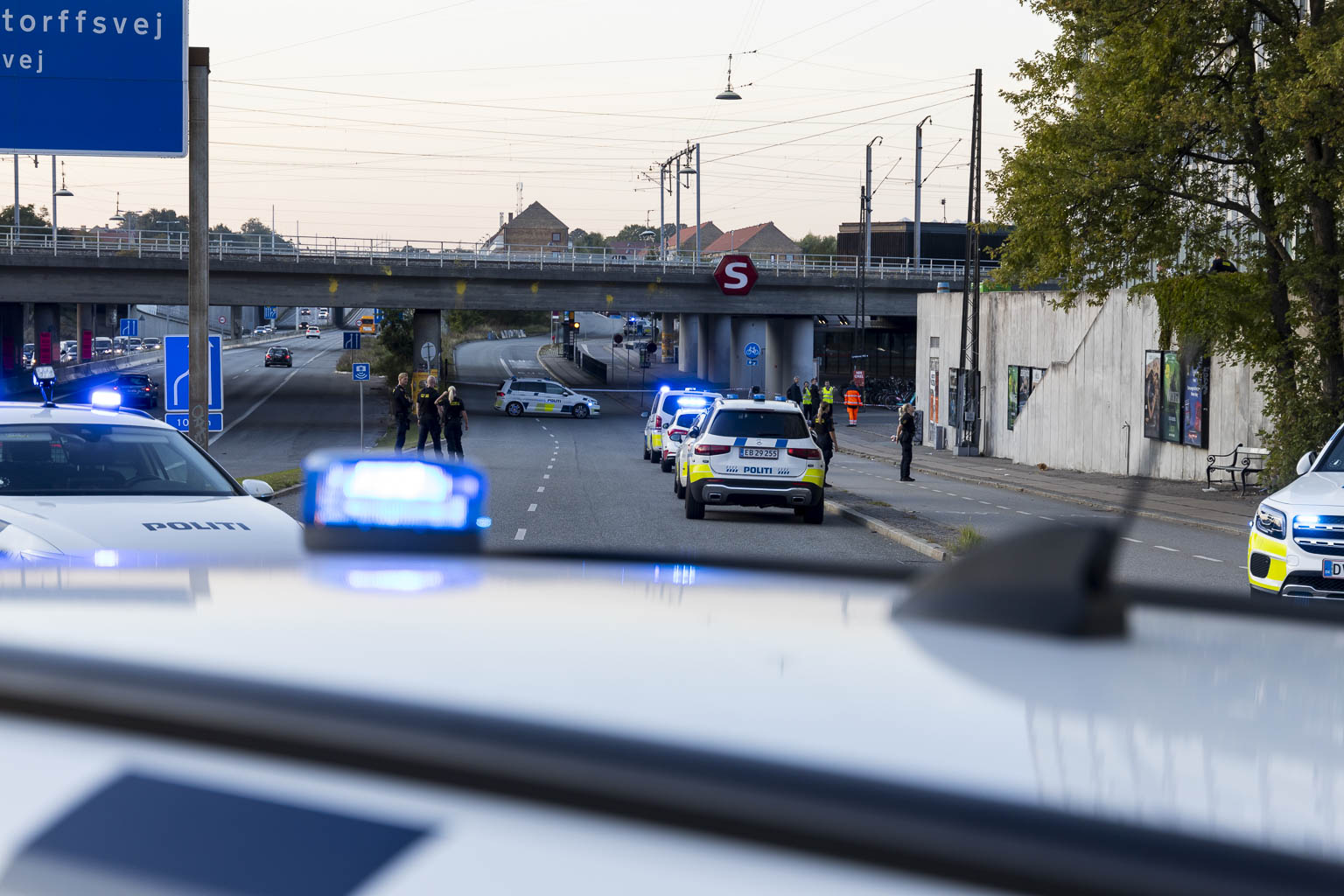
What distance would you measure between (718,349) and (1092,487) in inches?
2183

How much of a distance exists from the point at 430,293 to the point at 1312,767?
59260 mm

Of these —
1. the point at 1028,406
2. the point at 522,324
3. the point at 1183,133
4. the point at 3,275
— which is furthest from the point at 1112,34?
the point at 522,324

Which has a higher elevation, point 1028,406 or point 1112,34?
point 1112,34

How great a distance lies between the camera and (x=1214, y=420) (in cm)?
2845

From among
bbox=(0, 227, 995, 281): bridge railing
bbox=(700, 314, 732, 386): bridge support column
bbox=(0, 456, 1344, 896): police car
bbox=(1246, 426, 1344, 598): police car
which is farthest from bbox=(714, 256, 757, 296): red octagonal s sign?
bbox=(0, 456, 1344, 896): police car

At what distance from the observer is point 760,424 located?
1972 cm

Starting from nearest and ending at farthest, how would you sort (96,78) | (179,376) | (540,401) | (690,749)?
(690,749), (96,78), (179,376), (540,401)

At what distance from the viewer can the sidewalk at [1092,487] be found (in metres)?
21.8

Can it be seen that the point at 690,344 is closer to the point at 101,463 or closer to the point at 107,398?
the point at 107,398

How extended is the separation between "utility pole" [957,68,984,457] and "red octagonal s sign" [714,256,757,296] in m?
18.9

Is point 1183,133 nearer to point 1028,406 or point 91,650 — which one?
point 1028,406

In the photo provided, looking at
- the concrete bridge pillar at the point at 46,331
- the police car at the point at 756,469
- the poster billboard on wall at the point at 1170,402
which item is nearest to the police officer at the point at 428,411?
the police car at the point at 756,469

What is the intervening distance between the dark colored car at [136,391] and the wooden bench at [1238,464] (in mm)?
41638

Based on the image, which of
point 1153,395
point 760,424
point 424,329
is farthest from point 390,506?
point 424,329
